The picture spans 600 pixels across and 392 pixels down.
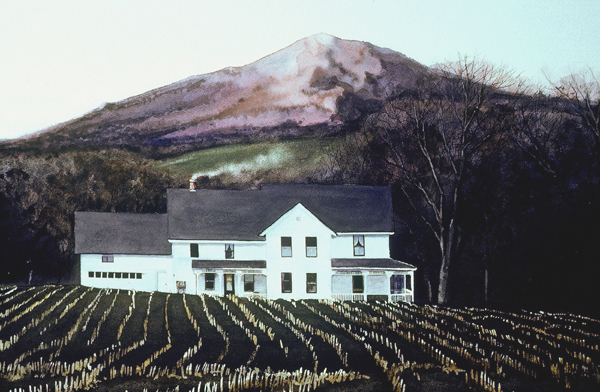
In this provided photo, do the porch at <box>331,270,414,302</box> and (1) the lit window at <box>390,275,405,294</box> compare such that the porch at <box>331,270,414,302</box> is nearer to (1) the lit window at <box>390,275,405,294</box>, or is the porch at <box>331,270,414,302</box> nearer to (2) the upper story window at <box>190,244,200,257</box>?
(1) the lit window at <box>390,275,405,294</box>

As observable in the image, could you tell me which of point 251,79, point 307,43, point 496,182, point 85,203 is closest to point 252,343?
point 496,182

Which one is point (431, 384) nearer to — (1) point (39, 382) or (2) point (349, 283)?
(1) point (39, 382)

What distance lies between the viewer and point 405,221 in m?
38.4

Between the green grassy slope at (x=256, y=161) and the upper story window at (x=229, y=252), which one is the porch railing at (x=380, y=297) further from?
the green grassy slope at (x=256, y=161)

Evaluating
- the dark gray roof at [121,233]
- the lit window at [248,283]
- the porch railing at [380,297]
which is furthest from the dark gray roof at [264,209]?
the dark gray roof at [121,233]

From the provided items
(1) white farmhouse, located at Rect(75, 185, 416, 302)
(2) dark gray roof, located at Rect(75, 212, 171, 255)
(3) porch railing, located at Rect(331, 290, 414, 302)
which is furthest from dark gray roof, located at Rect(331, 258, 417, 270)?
(2) dark gray roof, located at Rect(75, 212, 171, 255)

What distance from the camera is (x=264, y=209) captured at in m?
31.9

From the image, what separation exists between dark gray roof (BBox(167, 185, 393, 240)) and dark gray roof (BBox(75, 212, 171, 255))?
396 centimetres

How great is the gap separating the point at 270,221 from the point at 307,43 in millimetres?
41420

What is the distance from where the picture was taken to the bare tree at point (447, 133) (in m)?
27.2

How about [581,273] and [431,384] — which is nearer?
[431,384]

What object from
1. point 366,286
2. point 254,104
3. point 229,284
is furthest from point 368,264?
point 254,104

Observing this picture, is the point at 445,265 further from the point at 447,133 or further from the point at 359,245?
the point at 447,133

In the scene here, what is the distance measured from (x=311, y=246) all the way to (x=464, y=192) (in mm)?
12592
